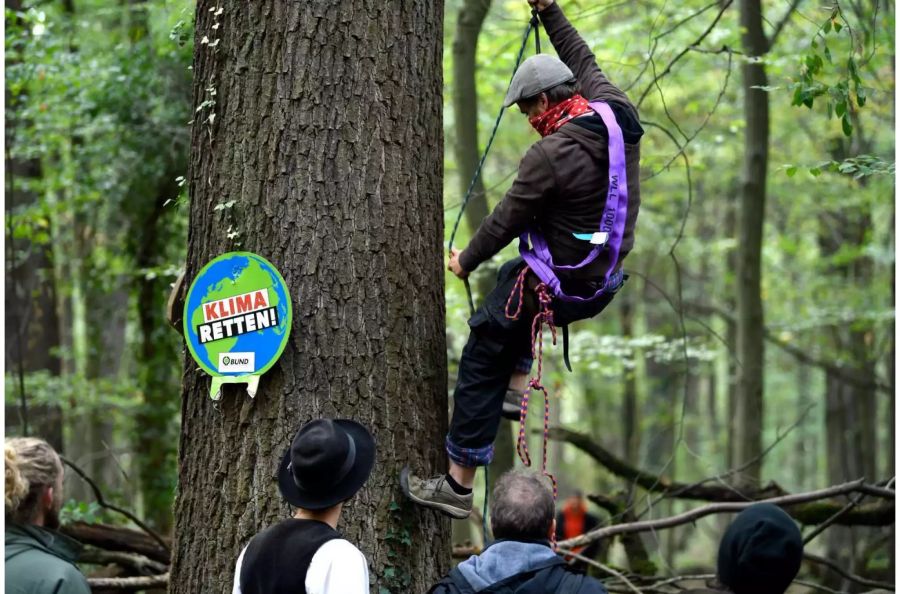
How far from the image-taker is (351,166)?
354cm

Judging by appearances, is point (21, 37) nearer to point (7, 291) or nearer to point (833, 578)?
point (7, 291)

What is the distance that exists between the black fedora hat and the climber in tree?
0.58 meters

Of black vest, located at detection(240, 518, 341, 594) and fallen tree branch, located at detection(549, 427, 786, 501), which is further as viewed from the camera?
fallen tree branch, located at detection(549, 427, 786, 501)

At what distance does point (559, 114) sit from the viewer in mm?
3846

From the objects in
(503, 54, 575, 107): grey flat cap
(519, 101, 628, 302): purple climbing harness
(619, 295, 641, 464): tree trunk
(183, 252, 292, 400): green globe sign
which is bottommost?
(619, 295, 641, 464): tree trunk

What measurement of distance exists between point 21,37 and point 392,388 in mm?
7327

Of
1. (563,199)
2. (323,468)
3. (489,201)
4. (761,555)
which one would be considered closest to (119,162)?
(489,201)

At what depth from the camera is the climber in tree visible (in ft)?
12.0

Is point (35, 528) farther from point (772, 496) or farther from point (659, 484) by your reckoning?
point (772, 496)

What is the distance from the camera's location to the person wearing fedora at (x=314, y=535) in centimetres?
279

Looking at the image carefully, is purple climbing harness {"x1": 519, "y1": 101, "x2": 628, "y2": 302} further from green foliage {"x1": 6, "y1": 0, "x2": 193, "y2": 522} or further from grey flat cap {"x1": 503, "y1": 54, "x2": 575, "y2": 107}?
green foliage {"x1": 6, "y1": 0, "x2": 193, "y2": 522}

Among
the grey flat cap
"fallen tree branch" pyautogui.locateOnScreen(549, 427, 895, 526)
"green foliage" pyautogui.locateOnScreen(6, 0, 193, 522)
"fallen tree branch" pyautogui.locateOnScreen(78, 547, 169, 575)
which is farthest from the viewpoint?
"green foliage" pyautogui.locateOnScreen(6, 0, 193, 522)

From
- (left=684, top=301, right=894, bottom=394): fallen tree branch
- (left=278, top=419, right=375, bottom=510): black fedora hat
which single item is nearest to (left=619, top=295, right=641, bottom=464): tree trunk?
(left=684, top=301, right=894, bottom=394): fallen tree branch

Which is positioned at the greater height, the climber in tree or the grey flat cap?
the grey flat cap
